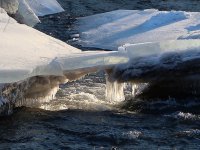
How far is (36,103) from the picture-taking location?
852 centimetres

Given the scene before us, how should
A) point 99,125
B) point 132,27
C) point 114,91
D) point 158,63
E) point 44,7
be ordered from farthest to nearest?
point 44,7
point 132,27
point 114,91
point 158,63
point 99,125

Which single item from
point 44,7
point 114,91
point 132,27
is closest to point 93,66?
point 114,91

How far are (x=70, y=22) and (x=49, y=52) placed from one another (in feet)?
22.3

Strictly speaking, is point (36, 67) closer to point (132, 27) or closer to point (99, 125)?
point (99, 125)

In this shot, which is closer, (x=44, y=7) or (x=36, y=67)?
(x=36, y=67)

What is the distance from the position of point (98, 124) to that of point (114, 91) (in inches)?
42.7

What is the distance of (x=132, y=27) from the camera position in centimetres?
1438

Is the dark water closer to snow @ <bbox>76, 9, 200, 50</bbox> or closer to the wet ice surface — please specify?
the wet ice surface

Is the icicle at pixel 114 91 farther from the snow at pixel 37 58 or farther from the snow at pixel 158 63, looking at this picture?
the snow at pixel 37 58

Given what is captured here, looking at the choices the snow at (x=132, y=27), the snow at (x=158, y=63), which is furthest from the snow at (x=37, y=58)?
the snow at (x=132, y=27)

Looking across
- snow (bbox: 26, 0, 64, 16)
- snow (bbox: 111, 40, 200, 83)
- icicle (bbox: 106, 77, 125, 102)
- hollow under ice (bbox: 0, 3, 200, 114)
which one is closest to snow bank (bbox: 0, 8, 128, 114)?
hollow under ice (bbox: 0, 3, 200, 114)

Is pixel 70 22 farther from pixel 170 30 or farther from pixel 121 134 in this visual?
pixel 121 134

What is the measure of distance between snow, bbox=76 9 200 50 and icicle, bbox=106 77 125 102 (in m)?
4.17

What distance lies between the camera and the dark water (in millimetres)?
6984
